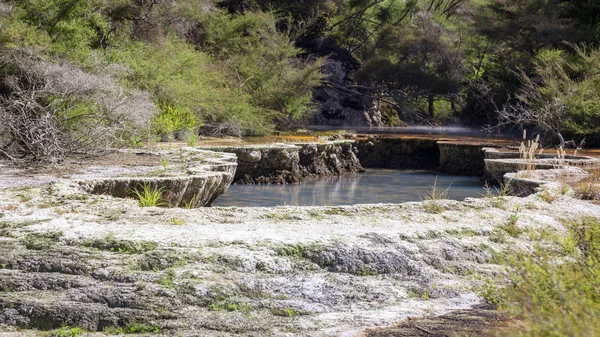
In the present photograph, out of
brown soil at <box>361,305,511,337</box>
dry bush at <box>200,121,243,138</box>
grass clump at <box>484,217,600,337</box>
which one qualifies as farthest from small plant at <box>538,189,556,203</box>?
dry bush at <box>200,121,243,138</box>

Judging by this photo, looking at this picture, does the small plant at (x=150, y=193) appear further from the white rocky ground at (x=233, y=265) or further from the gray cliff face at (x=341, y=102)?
the gray cliff face at (x=341, y=102)

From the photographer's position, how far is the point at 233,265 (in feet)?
19.5

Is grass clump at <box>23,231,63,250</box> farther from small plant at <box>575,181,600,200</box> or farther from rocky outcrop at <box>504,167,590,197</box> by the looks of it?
small plant at <box>575,181,600,200</box>

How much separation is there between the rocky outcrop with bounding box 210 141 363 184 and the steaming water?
358 millimetres

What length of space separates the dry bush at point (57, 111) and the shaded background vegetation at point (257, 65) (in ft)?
0.11

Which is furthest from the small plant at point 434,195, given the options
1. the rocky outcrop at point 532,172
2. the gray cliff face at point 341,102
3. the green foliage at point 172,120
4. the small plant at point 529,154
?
the gray cliff face at point 341,102

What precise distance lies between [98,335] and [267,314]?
1.13m

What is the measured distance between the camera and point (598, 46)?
2666cm

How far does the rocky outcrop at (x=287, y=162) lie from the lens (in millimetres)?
16906

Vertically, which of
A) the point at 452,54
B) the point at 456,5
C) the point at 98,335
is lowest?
the point at 98,335

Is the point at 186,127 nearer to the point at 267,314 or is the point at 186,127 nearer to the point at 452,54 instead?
the point at 267,314

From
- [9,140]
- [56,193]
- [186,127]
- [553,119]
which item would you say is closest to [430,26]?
[553,119]

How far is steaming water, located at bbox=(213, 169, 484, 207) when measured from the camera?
48.9 feet

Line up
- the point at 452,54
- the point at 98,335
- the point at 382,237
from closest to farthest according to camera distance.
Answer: the point at 98,335 < the point at 382,237 < the point at 452,54
